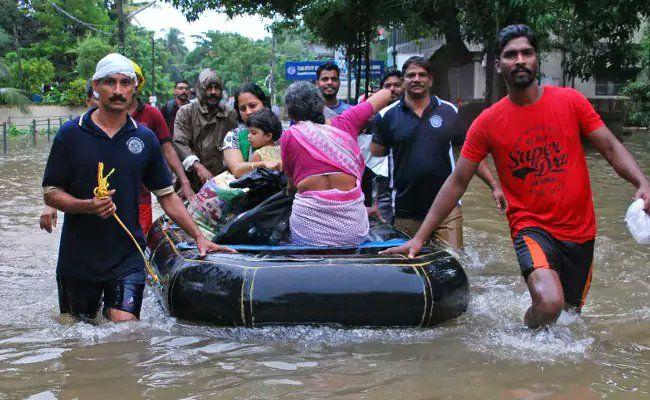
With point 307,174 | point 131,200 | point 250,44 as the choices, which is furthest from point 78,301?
point 250,44

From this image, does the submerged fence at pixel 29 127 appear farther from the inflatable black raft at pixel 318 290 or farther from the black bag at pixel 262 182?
the inflatable black raft at pixel 318 290

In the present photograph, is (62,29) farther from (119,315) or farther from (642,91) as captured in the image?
(119,315)

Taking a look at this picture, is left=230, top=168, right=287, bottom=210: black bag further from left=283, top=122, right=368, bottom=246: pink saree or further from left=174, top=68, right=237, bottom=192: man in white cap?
left=174, top=68, right=237, bottom=192: man in white cap

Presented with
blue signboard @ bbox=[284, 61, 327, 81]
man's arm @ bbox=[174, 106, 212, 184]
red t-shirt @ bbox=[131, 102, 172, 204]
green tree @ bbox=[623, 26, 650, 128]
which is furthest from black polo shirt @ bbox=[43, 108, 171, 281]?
blue signboard @ bbox=[284, 61, 327, 81]

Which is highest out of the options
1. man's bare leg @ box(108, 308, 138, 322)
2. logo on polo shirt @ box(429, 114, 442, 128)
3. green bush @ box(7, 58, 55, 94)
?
green bush @ box(7, 58, 55, 94)

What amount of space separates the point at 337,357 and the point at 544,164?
5.46 ft

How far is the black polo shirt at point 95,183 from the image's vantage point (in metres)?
4.61

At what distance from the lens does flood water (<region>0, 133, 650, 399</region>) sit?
425 cm

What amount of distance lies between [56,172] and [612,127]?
21336 mm

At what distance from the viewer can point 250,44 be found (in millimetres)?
88688

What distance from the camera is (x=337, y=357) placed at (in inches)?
187

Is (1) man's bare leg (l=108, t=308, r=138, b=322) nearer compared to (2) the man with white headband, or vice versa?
(2) the man with white headband

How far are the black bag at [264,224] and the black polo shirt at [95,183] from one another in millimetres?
1035

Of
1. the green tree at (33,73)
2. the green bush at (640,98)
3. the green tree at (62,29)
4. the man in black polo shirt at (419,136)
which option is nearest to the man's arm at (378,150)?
the man in black polo shirt at (419,136)
